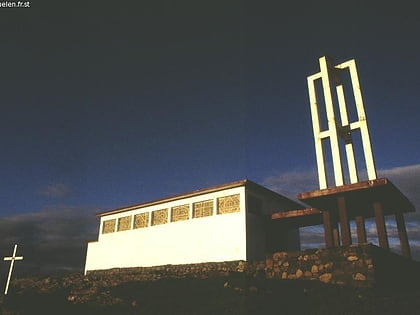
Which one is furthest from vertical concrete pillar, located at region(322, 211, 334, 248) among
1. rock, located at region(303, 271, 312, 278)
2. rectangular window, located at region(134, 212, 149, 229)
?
rectangular window, located at region(134, 212, 149, 229)

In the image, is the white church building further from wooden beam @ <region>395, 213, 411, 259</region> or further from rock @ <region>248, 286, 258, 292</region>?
wooden beam @ <region>395, 213, 411, 259</region>

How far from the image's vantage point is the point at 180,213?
2395cm

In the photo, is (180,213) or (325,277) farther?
(180,213)

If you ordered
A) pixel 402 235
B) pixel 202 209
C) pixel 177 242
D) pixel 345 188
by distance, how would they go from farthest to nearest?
1. pixel 177 242
2. pixel 202 209
3. pixel 402 235
4. pixel 345 188

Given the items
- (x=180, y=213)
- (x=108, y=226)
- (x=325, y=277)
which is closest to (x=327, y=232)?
(x=325, y=277)

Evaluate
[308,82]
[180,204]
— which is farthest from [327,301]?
[308,82]

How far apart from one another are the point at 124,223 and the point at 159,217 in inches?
164

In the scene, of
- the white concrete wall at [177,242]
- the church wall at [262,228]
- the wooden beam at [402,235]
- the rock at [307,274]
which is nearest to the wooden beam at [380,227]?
the wooden beam at [402,235]

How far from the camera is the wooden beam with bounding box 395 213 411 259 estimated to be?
18.4 metres

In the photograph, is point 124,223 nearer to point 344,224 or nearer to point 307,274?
point 307,274

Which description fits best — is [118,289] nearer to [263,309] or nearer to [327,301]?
[263,309]

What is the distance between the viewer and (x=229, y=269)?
771 inches

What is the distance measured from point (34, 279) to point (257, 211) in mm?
17695

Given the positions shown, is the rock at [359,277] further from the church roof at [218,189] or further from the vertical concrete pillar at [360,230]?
the church roof at [218,189]
